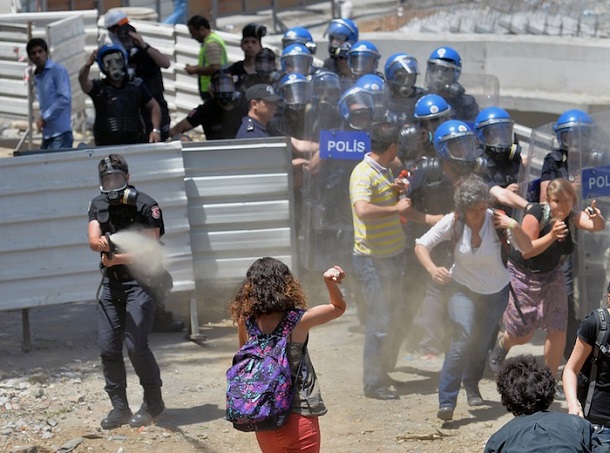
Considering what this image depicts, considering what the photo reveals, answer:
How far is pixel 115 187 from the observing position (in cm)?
745

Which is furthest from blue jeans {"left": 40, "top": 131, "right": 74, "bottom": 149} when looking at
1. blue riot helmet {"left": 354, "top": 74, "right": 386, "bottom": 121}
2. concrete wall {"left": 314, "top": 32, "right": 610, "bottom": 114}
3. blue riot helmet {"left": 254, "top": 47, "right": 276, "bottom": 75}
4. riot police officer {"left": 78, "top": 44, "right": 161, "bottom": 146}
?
concrete wall {"left": 314, "top": 32, "right": 610, "bottom": 114}

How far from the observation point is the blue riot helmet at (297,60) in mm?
11492

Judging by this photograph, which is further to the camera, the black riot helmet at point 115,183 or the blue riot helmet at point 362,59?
the blue riot helmet at point 362,59

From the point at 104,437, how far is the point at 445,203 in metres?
2.88

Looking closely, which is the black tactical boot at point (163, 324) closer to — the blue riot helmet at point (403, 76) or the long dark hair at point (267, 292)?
the blue riot helmet at point (403, 76)

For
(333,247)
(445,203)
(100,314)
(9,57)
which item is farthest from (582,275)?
(9,57)

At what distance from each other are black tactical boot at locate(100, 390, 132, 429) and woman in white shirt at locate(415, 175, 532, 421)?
2044 mm

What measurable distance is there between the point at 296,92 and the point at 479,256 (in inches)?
126

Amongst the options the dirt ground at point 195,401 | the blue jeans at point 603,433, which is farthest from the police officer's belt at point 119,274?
the blue jeans at point 603,433

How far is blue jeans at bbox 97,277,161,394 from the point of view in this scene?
7590 millimetres

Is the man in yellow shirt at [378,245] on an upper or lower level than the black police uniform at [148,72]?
lower

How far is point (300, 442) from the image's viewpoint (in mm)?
5371

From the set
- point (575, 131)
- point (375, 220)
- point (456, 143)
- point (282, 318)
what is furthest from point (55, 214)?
point (282, 318)

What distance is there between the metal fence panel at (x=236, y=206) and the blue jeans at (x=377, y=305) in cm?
164
